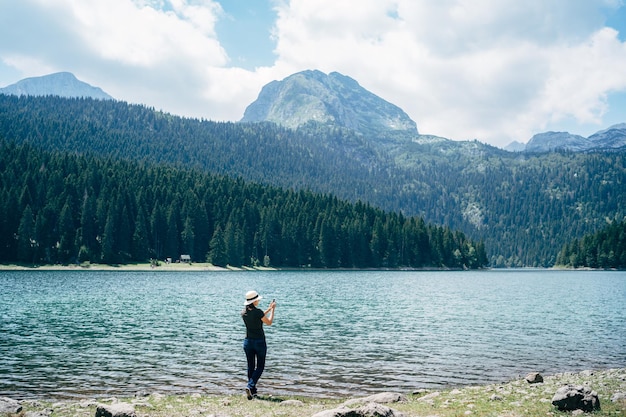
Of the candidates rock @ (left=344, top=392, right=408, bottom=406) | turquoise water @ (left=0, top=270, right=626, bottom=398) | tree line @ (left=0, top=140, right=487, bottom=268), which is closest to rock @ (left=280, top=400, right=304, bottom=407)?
rock @ (left=344, top=392, right=408, bottom=406)

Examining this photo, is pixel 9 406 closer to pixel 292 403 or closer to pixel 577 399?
pixel 292 403

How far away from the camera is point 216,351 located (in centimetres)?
3244

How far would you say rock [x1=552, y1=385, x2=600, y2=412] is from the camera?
1642 centimetres

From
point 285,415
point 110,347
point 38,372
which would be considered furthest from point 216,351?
point 285,415

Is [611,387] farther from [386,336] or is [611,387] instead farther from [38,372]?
[38,372]

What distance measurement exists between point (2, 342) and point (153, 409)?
863 inches

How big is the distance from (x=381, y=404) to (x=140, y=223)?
155 meters

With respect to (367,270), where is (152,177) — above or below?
above

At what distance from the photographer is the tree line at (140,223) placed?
14488 centimetres

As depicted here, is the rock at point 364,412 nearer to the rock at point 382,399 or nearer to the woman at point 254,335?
the rock at point 382,399

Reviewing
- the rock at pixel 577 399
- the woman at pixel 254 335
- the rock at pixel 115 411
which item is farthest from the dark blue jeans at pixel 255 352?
the rock at pixel 577 399

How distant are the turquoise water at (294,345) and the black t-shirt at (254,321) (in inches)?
166

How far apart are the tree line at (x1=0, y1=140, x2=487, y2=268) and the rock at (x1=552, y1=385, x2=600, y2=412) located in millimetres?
147441

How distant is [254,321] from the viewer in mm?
20438
